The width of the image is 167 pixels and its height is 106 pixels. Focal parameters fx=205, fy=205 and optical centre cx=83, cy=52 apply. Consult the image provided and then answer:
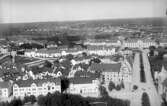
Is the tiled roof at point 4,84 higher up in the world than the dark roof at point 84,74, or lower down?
lower down

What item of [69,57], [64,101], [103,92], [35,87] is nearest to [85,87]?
[103,92]

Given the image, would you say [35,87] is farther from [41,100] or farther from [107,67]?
[107,67]

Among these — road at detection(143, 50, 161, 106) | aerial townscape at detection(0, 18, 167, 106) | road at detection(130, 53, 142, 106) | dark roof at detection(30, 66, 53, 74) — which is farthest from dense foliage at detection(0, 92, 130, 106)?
dark roof at detection(30, 66, 53, 74)

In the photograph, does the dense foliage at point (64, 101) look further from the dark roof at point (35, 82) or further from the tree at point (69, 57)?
the tree at point (69, 57)

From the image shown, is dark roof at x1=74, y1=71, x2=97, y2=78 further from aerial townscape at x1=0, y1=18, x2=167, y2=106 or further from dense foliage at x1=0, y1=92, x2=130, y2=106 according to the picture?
dense foliage at x1=0, y1=92, x2=130, y2=106

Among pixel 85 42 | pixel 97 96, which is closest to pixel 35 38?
pixel 85 42

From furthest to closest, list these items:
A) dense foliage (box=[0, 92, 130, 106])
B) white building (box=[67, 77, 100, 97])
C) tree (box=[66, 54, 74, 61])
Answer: tree (box=[66, 54, 74, 61])
white building (box=[67, 77, 100, 97])
dense foliage (box=[0, 92, 130, 106])

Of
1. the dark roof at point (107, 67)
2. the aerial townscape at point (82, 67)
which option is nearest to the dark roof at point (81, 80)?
the aerial townscape at point (82, 67)

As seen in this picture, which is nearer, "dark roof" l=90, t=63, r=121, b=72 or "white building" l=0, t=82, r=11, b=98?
"white building" l=0, t=82, r=11, b=98
